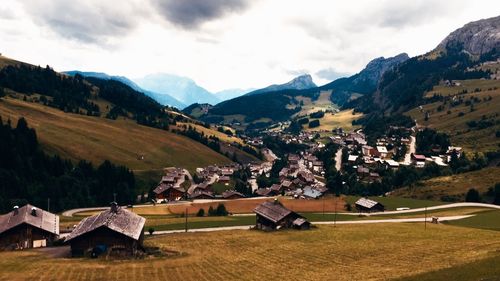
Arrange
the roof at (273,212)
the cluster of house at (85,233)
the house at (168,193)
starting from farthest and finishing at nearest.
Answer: the house at (168,193), the roof at (273,212), the cluster of house at (85,233)

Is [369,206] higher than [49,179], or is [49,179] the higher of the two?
[49,179]

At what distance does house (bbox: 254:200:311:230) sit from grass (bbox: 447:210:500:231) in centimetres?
3794

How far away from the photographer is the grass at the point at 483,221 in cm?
9139

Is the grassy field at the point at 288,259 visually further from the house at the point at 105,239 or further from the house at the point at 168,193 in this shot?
the house at the point at 168,193

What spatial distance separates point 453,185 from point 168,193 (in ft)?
382

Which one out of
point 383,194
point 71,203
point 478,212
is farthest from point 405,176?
point 71,203

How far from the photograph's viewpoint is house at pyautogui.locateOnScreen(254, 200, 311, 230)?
94688 mm

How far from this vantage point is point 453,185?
160375 millimetres

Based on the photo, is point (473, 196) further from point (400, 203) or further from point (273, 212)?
point (273, 212)

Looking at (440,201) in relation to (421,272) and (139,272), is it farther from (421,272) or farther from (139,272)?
(139,272)

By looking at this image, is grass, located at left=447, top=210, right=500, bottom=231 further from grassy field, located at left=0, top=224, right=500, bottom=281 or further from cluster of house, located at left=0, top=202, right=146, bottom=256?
cluster of house, located at left=0, top=202, right=146, bottom=256

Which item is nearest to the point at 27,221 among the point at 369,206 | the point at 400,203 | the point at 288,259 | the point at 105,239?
the point at 105,239

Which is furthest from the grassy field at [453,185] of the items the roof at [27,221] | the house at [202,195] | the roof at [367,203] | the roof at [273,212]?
the roof at [27,221]

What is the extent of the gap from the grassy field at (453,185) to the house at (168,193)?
302 ft
